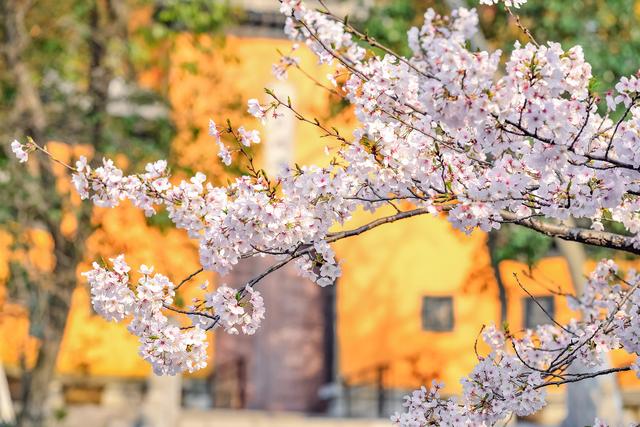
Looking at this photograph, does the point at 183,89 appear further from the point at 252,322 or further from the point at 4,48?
the point at 252,322

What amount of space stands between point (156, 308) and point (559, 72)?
267 centimetres

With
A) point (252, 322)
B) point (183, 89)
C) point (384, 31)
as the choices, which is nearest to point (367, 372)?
A: point (183, 89)

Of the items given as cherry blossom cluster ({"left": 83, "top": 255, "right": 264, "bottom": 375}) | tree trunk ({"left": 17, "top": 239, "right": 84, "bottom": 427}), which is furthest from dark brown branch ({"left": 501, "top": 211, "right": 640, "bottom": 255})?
tree trunk ({"left": 17, "top": 239, "right": 84, "bottom": 427})

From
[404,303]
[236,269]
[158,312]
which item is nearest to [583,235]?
[158,312]

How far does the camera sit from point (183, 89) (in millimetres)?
22734

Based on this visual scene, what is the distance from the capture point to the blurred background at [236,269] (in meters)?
15.5

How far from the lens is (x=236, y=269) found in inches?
929

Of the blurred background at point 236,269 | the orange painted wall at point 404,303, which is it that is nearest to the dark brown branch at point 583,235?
the blurred background at point 236,269

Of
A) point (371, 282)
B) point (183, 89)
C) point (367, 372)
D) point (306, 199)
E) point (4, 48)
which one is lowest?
point (306, 199)

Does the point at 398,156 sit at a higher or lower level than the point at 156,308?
higher

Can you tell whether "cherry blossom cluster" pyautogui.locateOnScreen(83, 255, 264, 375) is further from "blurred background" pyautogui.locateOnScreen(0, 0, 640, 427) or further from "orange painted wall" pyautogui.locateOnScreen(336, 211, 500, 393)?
"orange painted wall" pyautogui.locateOnScreen(336, 211, 500, 393)

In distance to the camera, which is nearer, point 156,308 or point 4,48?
point 156,308

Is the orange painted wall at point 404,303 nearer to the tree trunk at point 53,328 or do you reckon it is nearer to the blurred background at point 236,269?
the blurred background at point 236,269

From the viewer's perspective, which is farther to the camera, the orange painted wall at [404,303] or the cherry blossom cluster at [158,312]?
the orange painted wall at [404,303]
